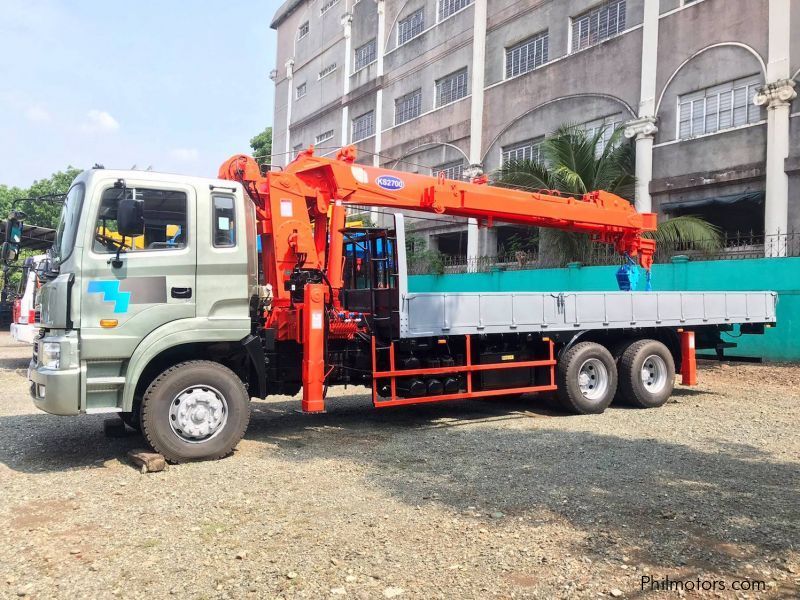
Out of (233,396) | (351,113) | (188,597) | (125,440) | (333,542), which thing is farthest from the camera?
(351,113)

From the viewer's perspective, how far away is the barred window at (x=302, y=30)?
35.5m

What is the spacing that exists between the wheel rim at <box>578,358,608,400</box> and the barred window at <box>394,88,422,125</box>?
19670 mm

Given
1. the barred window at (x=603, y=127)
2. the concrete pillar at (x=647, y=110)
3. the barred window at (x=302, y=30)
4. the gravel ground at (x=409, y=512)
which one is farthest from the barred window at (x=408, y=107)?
the gravel ground at (x=409, y=512)

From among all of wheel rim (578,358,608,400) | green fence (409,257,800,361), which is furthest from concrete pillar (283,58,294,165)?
wheel rim (578,358,608,400)

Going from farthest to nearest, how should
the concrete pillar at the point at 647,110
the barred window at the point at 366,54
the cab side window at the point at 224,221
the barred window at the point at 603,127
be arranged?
the barred window at the point at 366,54
the barred window at the point at 603,127
the concrete pillar at the point at 647,110
the cab side window at the point at 224,221

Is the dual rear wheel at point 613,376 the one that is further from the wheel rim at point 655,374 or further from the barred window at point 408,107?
the barred window at point 408,107

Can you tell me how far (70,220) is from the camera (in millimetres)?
6086

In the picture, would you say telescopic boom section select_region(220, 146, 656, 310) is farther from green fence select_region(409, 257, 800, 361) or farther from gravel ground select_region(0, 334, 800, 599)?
green fence select_region(409, 257, 800, 361)

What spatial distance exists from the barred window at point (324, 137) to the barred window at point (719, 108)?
1936 centimetres

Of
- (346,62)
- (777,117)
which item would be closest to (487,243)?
(777,117)

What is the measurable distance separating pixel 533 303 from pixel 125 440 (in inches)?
203

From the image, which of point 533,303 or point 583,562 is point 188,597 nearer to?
point 583,562

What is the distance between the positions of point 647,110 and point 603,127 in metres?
1.31

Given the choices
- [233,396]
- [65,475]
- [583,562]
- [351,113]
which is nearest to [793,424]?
[583,562]
